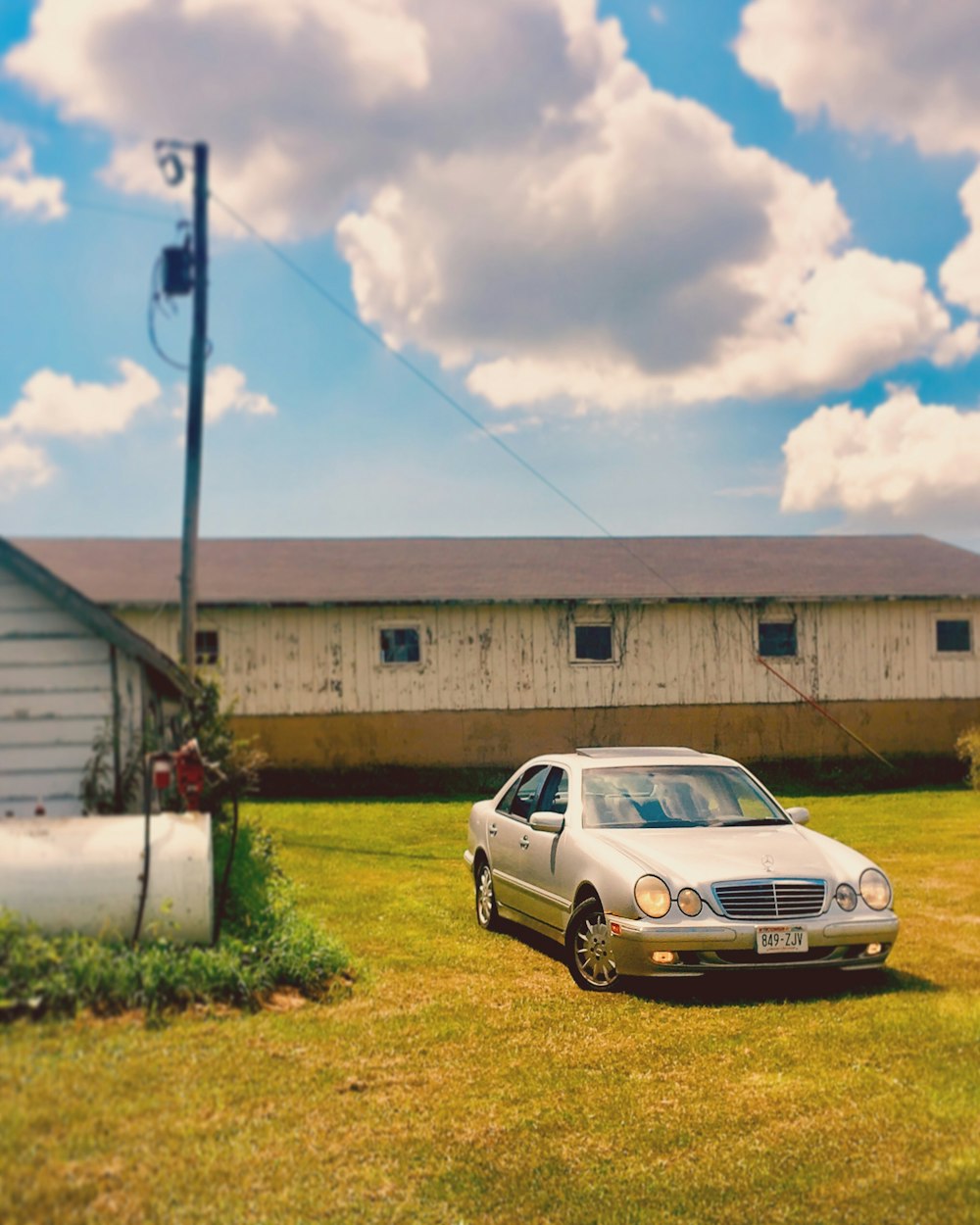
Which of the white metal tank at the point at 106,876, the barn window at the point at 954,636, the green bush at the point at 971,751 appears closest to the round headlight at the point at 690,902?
the white metal tank at the point at 106,876

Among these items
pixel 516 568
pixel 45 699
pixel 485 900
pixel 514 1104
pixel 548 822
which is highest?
pixel 516 568

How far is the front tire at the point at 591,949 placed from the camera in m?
8.27

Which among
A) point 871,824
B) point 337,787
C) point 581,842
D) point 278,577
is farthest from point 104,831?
point 278,577

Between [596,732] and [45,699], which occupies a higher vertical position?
[45,699]

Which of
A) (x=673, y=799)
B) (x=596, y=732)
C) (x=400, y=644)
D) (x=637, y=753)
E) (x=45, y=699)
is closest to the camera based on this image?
(x=45, y=699)

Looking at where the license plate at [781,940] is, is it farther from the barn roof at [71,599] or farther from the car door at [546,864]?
the barn roof at [71,599]

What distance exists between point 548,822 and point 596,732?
16091mm

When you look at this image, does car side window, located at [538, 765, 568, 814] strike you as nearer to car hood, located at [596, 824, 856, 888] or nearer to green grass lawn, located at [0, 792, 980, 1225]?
car hood, located at [596, 824, 856, 888]

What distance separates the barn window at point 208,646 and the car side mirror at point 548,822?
15.9 metres

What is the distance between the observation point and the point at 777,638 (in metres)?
26.2

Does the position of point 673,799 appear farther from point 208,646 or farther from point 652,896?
point 208,646

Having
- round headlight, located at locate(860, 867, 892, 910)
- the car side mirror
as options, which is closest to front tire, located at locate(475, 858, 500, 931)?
the car side mirror

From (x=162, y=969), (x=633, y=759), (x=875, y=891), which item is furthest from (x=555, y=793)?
(x=162, y=969)

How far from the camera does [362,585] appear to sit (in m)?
25.5
